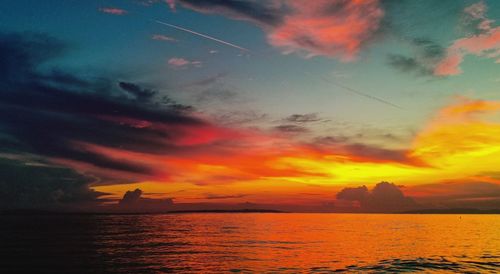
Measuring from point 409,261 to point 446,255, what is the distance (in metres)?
12.8

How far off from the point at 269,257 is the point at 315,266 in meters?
9.80

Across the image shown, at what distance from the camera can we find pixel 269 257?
186 ft

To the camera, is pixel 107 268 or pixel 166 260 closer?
pixel 107 268

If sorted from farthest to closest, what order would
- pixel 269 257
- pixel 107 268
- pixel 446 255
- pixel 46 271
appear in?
1. pixel 446 255
2. pixel 269 257
3. pixel 107 268
4. pixel 46 271

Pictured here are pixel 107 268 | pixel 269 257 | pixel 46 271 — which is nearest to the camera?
pixel 46 271

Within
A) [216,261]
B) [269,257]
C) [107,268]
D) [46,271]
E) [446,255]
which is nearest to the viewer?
[46,271]

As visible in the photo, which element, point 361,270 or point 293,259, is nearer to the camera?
point 361,270

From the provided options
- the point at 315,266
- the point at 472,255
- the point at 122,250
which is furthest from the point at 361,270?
the point at 122,250

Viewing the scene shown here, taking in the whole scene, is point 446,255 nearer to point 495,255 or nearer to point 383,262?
point 495,255

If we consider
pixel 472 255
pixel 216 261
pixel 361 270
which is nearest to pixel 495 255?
pixel 472 255

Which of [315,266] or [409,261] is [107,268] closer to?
[315,266]

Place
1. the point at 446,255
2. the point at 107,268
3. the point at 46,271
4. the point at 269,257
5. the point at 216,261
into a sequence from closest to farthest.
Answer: the point at 46,271
the point at 107,268
the point at 216,261
the point at 269,257
the point at 446,255

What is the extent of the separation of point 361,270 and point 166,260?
2686cm

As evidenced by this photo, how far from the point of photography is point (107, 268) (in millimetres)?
46594
